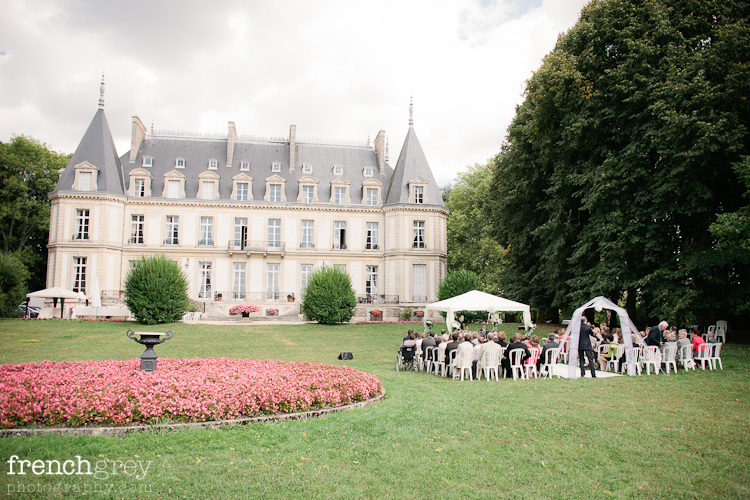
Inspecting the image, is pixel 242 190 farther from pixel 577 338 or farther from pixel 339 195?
pixel 577 338

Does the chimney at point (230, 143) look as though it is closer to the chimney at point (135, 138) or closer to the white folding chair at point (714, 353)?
the chimney at point (135, 138)

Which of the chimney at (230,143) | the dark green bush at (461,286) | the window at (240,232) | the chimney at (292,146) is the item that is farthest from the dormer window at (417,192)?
the chimney at (230,143)

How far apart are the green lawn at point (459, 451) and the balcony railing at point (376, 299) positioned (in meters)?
24.4

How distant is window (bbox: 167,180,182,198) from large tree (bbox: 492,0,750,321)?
22.7m

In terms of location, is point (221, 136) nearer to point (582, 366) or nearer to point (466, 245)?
point (466, 245)

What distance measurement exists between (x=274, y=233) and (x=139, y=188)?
889cm

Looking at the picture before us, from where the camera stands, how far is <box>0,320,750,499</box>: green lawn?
195 inches

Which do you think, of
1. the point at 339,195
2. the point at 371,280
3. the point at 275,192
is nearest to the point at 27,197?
the point at 275,192

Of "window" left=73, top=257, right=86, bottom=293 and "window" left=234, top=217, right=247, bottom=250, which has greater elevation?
"window" left=234, top=217, right=247, bottom=250

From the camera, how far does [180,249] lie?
34.0 meters

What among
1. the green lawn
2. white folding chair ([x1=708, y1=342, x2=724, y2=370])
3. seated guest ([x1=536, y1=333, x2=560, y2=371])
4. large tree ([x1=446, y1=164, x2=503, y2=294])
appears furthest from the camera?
large tree ([x1=446, y1=164, x2=503, y2=294])

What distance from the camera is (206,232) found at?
34500mm

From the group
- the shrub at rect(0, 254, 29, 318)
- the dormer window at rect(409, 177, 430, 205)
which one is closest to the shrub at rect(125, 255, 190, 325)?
the shrub at rect(0, 254, 29, 318)

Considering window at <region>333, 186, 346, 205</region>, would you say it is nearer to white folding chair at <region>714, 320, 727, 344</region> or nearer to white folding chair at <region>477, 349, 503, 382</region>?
white folding chair at <region>714, 320, 727, 344</region>
